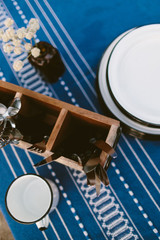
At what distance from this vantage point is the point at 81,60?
0.64 meters

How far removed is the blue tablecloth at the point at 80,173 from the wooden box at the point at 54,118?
12 centimetres

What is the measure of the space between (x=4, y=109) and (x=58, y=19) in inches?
14.3

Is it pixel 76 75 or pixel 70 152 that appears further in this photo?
pixel 76 75

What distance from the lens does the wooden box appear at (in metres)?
→ 0.45

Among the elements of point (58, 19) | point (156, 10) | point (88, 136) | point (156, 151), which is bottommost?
point (156, 151)

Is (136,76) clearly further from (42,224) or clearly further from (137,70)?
(42,224)

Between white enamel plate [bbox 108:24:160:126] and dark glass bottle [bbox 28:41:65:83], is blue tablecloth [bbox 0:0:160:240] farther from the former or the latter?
white enamel plate [bbox 108:24:160:126]

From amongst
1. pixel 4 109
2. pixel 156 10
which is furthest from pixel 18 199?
pixel 156 10

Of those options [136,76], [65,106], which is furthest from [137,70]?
[65,106]

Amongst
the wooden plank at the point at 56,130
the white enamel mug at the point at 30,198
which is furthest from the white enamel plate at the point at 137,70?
the white enamel mug at the point at 30,198

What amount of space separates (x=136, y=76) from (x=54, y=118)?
229mm

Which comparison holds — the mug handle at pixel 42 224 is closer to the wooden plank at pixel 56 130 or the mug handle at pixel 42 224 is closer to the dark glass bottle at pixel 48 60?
the wooden plank at pixel 56 130

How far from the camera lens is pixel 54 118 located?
545 millimetres

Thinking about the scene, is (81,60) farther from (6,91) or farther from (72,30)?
(6,91)
